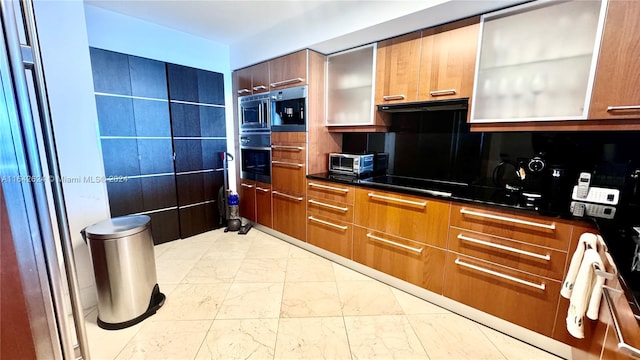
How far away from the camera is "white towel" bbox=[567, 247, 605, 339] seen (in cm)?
109

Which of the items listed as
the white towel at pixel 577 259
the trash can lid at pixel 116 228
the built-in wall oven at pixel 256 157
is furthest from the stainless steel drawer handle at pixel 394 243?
the trash can lid at pixel 116 228

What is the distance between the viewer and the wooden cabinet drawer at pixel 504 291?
5.06 feet

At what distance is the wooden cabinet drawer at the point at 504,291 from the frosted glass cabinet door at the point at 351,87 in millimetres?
1484

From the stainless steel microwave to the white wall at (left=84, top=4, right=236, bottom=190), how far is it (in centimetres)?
165

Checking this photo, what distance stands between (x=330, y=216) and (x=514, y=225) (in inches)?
59.3

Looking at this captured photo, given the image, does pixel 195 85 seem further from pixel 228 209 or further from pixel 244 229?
pixel 244 229

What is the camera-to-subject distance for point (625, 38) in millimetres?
1393

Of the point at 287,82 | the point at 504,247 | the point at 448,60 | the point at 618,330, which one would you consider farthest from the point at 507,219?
the point at 287,82

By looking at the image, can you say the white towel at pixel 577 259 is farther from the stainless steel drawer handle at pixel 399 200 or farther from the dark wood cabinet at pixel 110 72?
the dark wood cabinet at pixel 110 72

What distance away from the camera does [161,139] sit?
289 cm

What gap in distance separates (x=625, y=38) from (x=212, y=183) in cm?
381

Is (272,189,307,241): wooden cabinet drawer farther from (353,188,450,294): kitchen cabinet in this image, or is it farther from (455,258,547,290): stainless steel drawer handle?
(455,258,547,290): stainless steel drawer handle

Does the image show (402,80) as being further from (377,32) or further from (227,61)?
(227,61)

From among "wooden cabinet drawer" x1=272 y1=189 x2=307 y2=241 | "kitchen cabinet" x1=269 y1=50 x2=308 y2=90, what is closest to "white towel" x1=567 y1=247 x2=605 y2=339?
"wooden cabinet drawer" x1=272 y1=189 x2=307 y2=241
